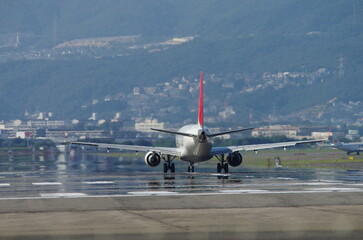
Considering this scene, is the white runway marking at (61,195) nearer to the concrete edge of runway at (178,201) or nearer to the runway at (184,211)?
the runway at (184,211)

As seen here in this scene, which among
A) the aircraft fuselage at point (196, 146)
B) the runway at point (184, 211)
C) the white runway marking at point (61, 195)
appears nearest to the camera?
the runway at point (184, 211)

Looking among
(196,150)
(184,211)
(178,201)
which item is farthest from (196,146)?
(184,211)

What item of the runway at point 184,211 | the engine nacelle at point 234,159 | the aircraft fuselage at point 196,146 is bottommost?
the runway at point 184,211

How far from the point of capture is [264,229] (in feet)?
101

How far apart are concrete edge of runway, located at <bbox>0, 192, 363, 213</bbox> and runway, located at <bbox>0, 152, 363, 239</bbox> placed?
4 centimetres

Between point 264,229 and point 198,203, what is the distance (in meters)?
9.46

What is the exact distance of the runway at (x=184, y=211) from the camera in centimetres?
2997

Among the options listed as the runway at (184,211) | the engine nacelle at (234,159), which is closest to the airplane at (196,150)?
the engine nacelle at (234,159)

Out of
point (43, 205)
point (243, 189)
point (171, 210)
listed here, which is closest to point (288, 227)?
point (171, 210)

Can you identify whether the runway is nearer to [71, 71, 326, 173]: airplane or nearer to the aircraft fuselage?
the aircraft fuselage

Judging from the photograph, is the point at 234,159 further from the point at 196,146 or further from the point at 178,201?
the point at 178,201

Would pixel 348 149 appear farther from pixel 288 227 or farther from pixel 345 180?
pixel 288 227

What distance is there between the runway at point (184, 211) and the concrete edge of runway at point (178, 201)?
4 cm

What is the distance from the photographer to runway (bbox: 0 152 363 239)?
29969mm
